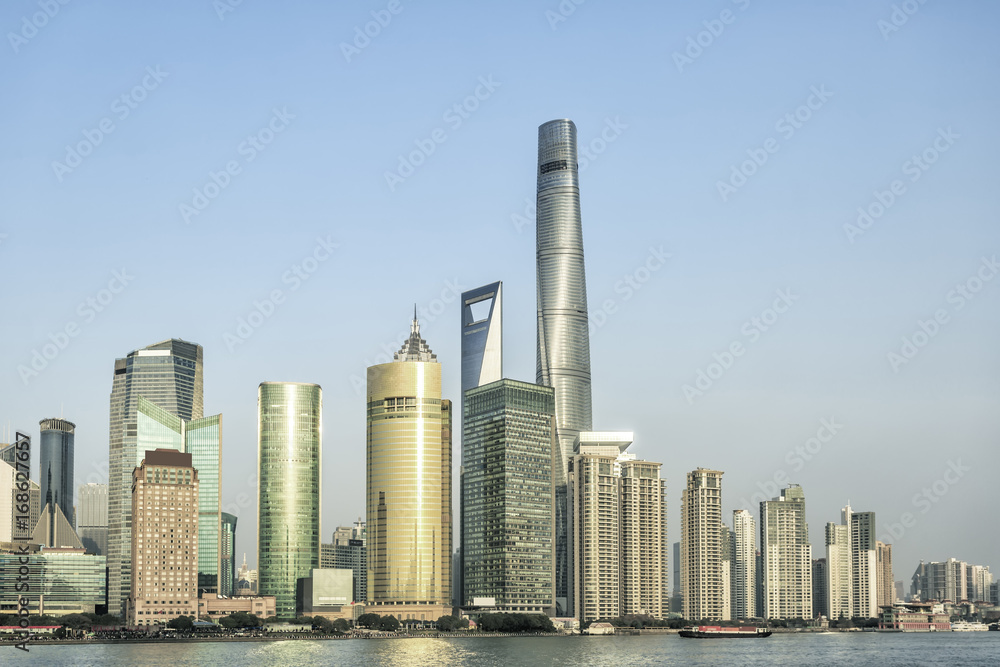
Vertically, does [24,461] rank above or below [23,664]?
above

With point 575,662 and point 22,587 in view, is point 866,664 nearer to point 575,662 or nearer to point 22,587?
point 575,662

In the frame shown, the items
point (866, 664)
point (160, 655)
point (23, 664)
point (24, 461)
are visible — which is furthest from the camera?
point (160, 655)

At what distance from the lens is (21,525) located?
4232 inches

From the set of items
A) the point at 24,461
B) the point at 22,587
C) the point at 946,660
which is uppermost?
the point at 24,461

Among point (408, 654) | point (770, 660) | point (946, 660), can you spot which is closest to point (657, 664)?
point (770, 660)

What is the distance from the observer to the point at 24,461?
101938mm

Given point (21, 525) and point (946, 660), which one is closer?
point (21, 525)

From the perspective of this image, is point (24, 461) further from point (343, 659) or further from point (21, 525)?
point (343, 659)

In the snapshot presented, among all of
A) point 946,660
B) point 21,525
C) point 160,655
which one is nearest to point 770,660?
point 946,660

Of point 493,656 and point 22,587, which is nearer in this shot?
point 22,587

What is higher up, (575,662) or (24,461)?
(24,461)

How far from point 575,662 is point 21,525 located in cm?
9162

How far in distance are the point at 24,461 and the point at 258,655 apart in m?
100

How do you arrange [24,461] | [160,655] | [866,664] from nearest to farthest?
[24,461]
[866,664]
[160,655]
